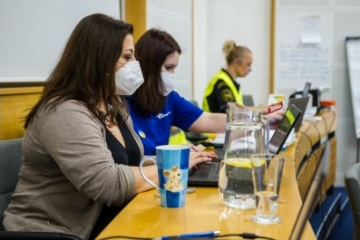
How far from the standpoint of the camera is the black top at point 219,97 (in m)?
3.28

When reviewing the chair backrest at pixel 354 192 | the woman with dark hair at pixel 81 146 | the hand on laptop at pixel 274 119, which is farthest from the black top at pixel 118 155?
Result: the hand on laptop at pixel 274 119

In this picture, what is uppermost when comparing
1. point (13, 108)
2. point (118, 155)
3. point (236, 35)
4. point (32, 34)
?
point (236, 35)

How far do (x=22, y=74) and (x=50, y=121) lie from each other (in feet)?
2.00

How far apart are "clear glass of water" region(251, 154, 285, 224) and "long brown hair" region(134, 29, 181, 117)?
39.9 inches

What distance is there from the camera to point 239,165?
112 cm

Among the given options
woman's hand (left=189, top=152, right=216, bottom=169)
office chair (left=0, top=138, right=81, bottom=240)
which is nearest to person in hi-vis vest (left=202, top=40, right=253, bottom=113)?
woman's hand (left=189, top=152, right=216, bottom=169)

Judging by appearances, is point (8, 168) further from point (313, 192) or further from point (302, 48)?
point (302, 48)

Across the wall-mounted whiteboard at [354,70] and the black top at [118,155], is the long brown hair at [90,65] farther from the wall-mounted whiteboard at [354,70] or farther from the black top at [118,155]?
the wall-mounted whiteboard at [354,70]

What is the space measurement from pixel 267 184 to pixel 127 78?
2.24ft

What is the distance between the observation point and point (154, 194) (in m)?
1.22

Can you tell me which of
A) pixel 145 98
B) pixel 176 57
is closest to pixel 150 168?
pixel 145 98

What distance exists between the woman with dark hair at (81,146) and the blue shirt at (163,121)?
0.44m

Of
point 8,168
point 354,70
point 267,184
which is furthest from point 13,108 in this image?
point 354,70

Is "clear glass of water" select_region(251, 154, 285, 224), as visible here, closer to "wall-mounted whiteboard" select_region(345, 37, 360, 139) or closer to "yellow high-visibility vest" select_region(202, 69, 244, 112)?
"yellow high-visibility vest" select_region(202, 69, 244, 112)
